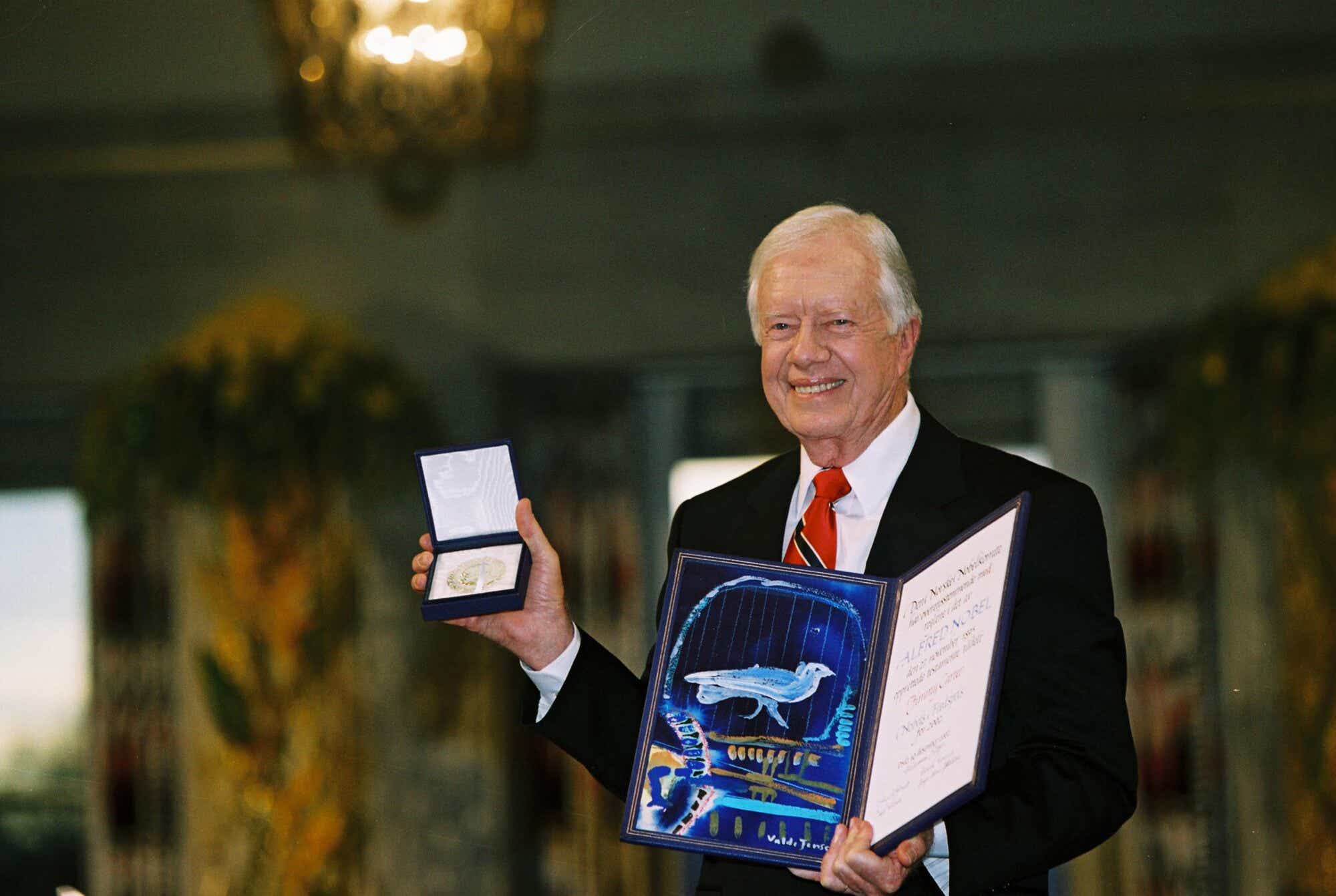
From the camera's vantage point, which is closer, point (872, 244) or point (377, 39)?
point (872, 244)

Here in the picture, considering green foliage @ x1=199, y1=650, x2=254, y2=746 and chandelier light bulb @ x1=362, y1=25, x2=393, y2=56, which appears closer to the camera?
chandelier light bulb @ x1=362, y1=25, x2=393, y2=56

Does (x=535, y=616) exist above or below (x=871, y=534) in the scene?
below

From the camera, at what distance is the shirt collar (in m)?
2.20

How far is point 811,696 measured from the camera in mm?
1929

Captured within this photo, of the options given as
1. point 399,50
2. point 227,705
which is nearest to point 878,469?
point 399,50

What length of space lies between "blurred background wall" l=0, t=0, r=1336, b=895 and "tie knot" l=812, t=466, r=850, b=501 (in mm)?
1272

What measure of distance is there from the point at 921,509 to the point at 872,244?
1.25ft

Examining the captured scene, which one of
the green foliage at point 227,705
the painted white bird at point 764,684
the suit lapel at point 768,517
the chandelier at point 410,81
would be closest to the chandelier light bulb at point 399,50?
the chandelier at point 410,81

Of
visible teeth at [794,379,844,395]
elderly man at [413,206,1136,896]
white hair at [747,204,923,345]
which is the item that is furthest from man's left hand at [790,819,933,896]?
white hair at [747,204,923,345]

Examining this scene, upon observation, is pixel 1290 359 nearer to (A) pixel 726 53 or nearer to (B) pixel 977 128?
(B) pixel 977 128

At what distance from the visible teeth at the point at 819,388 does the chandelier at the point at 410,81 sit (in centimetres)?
175

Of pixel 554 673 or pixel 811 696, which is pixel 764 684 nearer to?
pixel 811 696

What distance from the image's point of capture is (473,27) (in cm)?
363
